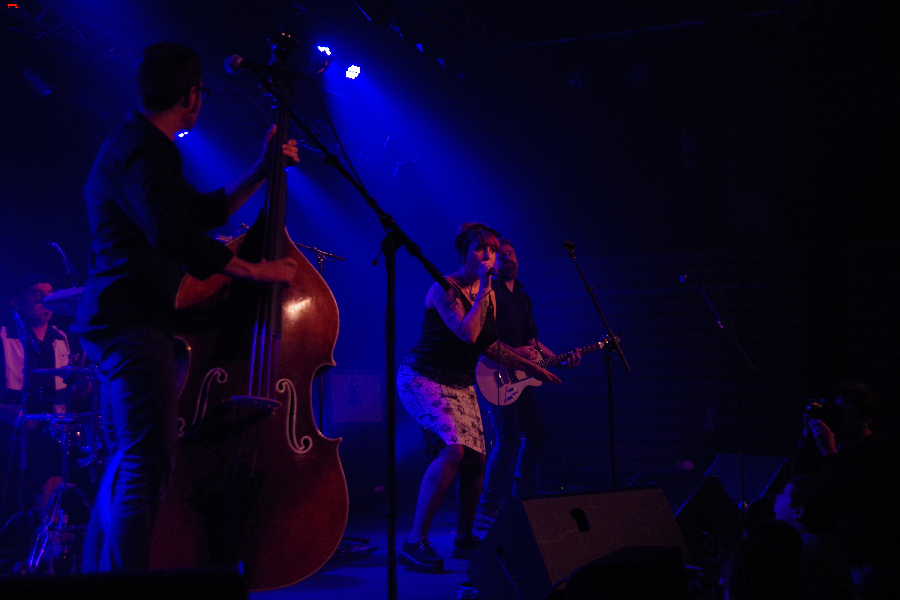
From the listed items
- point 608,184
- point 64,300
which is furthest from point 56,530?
point 608,184

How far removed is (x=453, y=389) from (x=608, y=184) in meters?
5.90

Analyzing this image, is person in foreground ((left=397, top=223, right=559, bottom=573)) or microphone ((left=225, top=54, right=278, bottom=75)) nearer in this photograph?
microphone ((left=225, top=54, right=278, bottom=75))

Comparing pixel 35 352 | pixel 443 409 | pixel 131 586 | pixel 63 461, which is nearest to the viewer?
pixel 131 586

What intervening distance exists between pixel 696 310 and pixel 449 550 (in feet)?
17.6

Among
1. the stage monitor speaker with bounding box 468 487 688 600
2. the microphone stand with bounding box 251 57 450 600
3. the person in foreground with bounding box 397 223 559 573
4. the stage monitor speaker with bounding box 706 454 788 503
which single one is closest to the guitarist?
the person in foreground with bounding box 397 223 559 573

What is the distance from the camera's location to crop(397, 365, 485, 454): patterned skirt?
414 centimetres

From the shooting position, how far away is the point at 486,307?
172 inches

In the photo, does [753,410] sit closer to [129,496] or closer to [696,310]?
[696,310]

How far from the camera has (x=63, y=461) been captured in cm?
529

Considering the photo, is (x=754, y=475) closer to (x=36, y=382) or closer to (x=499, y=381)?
(x=499, y=381)

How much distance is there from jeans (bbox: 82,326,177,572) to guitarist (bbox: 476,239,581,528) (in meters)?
3.24

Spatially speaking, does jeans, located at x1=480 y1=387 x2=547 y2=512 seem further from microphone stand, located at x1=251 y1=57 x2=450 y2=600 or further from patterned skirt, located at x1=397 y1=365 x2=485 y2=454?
microphone stand, located at x1=251 y1=57 x2=450 y2=600

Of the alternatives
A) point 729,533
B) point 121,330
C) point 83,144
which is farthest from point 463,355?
point 83,144

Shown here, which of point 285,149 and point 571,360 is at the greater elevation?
point 285,149
